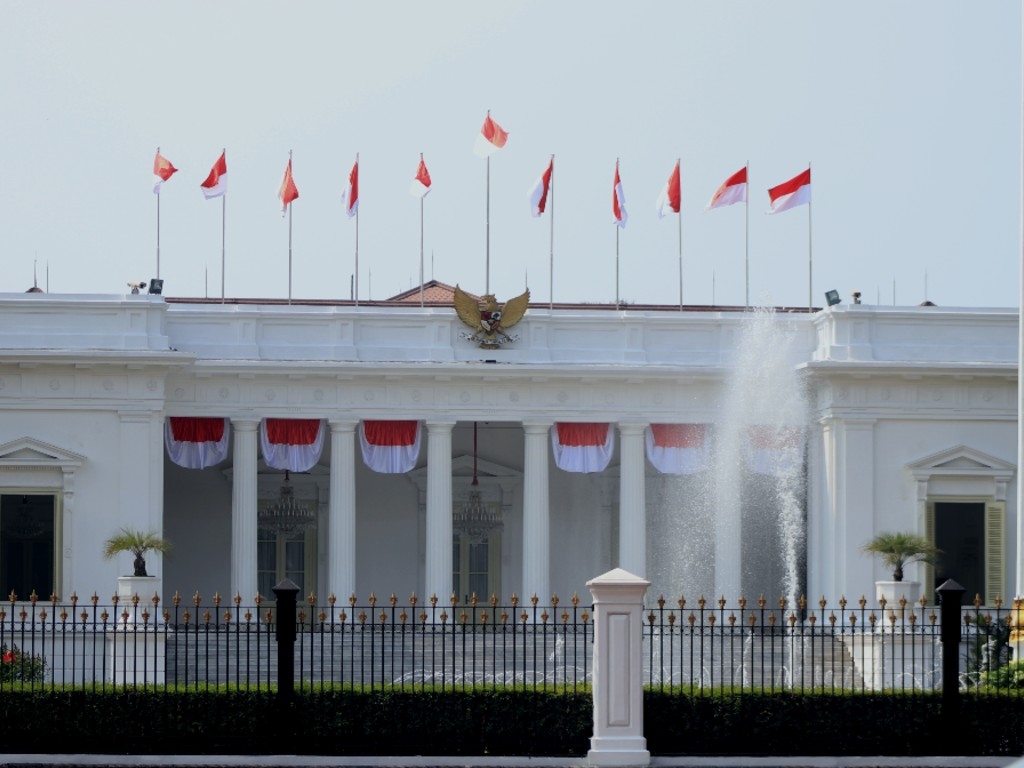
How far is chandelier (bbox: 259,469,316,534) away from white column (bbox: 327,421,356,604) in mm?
3184

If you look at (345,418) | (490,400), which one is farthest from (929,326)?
(345,418)

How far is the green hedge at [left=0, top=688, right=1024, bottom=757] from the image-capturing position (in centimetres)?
2547

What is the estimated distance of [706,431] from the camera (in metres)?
43.8

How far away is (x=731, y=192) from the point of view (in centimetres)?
4466

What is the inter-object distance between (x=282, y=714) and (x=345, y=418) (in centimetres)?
1845

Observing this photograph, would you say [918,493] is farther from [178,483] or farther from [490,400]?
[178,483]

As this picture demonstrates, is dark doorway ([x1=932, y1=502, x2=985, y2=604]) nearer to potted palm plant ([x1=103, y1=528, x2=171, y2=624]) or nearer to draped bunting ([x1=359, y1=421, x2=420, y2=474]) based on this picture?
draped bunting ([x1=359, y1=421, x2=420, y2=474])

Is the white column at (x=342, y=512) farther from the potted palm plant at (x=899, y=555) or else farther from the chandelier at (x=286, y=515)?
the potted palm plant at (x=899, y=555)

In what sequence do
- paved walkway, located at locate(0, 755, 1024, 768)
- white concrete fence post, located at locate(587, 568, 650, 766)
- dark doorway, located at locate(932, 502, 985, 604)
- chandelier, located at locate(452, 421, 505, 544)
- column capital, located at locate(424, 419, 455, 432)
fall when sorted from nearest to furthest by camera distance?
paved walkway, located at locate(0, 755, 1024, 768), white concrete fence post, located at locate(587, 568, 650, 766), dark doorway, located at locate(932, 502, 985, 604), column capital, located at locate(424, 419, 455, 432), chandelier, located at locate(452, 421, 505, 544)

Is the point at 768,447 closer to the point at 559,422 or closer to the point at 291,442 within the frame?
the point at 559,422

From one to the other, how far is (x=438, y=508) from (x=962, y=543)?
10.3m

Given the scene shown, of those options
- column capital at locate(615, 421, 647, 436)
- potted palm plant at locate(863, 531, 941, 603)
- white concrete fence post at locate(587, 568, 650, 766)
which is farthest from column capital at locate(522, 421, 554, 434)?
white concrete fence post at locate(587, 568, 650, 766)

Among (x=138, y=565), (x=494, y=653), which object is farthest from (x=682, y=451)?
(x=494, y=653)

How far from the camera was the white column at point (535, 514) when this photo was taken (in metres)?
43.9
